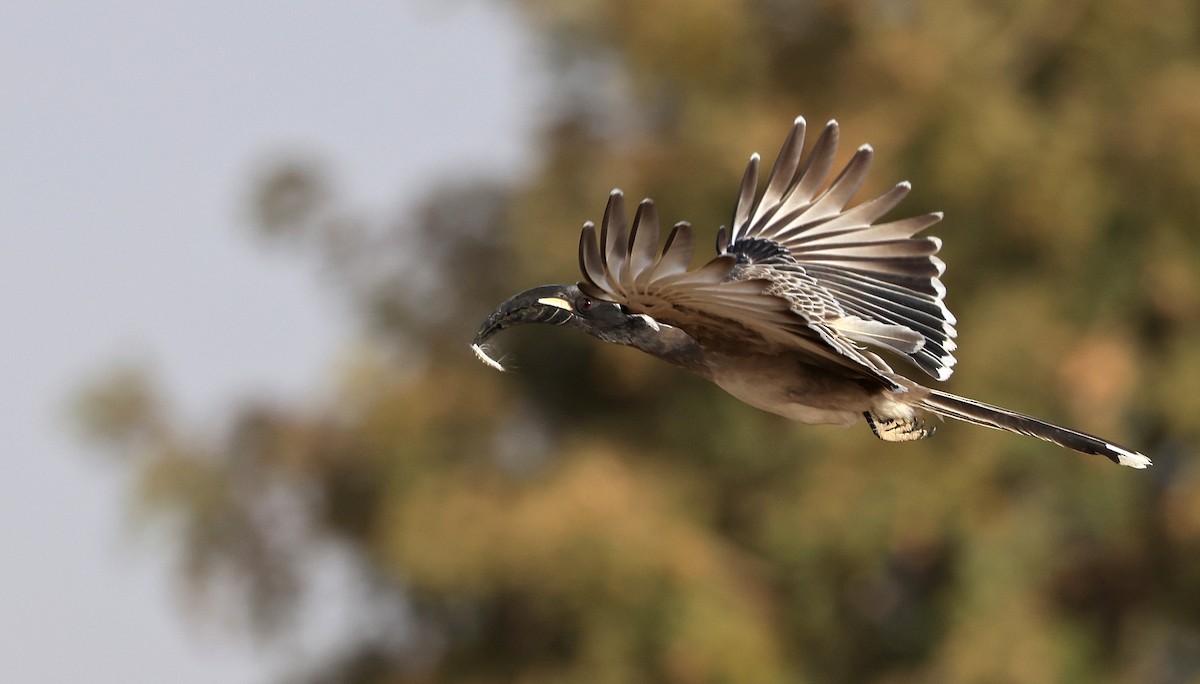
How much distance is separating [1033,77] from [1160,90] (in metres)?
1.42

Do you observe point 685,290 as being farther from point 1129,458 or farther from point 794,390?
point 1129,458

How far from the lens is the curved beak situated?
4.44 metres

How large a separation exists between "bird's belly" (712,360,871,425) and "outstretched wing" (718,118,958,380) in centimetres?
51

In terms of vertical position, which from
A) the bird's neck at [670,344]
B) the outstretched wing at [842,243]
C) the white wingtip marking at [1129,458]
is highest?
the outstretched wing at [842,243]

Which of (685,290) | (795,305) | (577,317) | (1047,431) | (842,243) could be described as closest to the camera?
(685,290)

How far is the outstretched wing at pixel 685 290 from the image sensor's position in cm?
387

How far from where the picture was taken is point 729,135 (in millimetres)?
13969

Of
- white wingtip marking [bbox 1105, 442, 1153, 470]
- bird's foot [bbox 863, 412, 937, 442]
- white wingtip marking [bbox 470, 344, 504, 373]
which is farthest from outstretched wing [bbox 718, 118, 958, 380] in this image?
white wingtip marking [bbox 470, 344, 504, 373]

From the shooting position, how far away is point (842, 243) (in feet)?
18.0

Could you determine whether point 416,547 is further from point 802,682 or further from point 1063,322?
point 1063,322

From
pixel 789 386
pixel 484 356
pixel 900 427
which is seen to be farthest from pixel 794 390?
pixel 484 356

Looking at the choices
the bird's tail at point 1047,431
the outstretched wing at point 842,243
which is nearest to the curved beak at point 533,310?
the outstretched wing at point 842,243

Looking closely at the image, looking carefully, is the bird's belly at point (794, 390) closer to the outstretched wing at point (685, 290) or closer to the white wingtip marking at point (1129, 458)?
the outstretched wing at point (685, 290)

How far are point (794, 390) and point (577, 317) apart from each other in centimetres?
59
